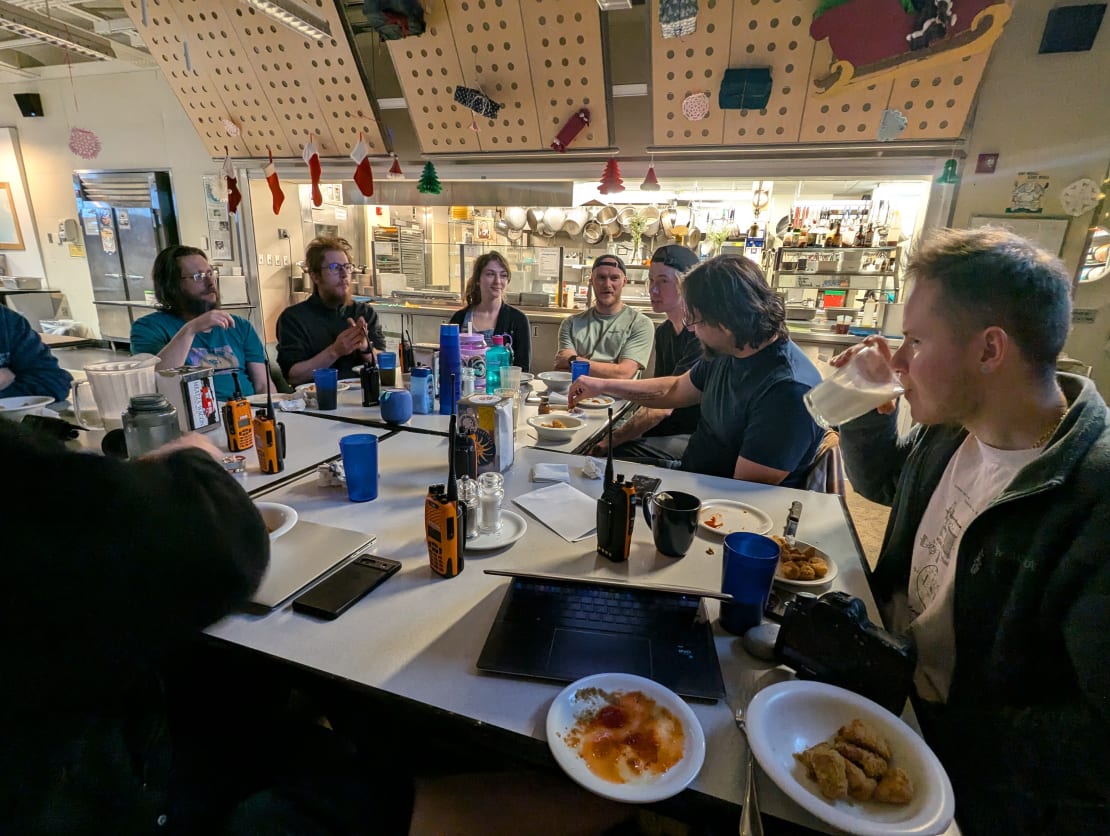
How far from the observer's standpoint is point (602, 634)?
0.93m

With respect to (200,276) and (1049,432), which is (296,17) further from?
(1049,432)

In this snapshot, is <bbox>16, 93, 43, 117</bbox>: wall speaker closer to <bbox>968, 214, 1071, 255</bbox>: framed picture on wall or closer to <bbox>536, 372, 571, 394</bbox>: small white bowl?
<bbox>536, 372, 571, 394</bbox>: small white bowl

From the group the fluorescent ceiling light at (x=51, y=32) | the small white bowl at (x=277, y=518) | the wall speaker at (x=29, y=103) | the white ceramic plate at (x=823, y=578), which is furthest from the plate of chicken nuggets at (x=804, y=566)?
the wall speaker at (x=29, y=103)

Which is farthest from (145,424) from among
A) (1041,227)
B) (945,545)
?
(1041,227)

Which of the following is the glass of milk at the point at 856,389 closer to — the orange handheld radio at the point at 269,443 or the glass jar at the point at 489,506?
the glass jar at the point at 489,506

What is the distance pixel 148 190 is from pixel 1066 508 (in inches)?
297

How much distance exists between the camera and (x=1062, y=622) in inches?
30.7

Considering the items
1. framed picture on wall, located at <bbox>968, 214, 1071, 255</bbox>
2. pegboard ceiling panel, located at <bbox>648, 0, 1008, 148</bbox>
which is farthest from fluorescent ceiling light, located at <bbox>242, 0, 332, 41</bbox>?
framed picture on wall, located at <bbox>968, 214, 1071, 255</bbox>

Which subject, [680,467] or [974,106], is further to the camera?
[974,106]

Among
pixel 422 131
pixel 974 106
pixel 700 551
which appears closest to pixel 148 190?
pixel 422 131

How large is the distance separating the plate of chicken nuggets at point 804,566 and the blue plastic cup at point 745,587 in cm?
12

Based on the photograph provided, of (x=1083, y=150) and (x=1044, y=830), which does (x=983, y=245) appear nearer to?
(x=1044, y=830)

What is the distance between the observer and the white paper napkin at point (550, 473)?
1.59 m

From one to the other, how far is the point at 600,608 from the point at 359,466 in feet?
2.50
